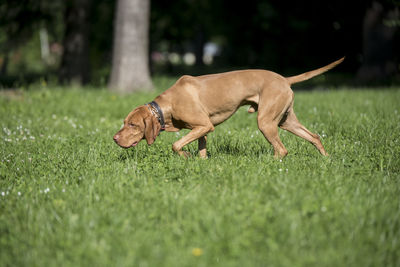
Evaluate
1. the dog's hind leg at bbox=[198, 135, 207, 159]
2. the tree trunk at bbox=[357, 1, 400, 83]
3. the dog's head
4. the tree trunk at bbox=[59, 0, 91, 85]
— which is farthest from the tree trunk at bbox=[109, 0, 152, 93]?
the tree trunk at bbox=[357, 1, 400, 83]

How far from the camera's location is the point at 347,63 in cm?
2650

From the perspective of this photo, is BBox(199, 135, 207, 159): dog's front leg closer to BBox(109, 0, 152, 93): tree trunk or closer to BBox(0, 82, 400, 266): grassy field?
BBox(0, 82, 400, 266): grassy field

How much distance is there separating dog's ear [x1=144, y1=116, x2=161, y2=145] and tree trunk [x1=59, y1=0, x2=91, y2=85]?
10396 millimetres

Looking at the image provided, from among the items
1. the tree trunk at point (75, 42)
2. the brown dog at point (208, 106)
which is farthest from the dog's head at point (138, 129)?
the tree trunk at point (75, 42)

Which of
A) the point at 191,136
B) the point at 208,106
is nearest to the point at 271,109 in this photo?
the point at 208,106

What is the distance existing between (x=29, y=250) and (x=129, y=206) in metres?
0.84

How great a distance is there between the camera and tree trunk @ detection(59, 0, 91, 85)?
45.8 feet

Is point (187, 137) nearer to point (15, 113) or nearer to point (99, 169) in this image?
point (99, 169)

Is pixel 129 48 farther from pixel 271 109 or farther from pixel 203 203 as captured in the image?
pixel 203 203

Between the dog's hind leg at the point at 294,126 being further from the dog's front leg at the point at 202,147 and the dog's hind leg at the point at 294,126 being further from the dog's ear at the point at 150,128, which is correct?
the dog's ear at the point at 150,128

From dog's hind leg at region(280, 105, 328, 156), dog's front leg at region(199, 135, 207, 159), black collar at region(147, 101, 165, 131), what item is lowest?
dog's front leg at region(199, 135, 207, 159)

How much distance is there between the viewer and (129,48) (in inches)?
429

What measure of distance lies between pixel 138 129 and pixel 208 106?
86cm

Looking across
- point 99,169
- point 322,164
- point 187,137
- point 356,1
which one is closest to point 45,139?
point 99,169
